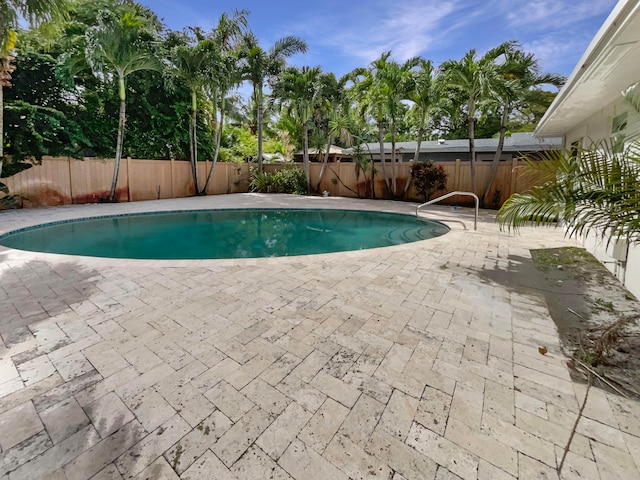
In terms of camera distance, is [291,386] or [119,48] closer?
[291,386]

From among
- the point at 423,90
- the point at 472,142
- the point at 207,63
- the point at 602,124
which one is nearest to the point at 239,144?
the point at 207,63

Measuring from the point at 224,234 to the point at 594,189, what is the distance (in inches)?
299

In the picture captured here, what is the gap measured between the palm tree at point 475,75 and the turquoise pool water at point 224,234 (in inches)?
178

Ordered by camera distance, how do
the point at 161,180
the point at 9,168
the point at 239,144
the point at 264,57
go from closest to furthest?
Answer: the point at 9,168, the point at 161,180, the point at 264,57, the point at 239,144

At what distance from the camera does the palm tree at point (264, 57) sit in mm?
14398

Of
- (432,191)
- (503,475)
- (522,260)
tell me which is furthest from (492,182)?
(503,475)

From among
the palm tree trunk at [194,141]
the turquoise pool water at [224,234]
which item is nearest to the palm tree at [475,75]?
the turquoise pool water at [224,234]

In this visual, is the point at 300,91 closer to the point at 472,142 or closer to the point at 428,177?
the point at 428,177

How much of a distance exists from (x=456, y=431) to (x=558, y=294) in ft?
9.45

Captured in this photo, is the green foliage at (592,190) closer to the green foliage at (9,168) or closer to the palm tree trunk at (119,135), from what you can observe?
the palm tree trunk at (119,135)

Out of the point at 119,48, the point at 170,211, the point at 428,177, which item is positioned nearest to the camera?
the point at 170,211

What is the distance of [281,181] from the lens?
16.4 m

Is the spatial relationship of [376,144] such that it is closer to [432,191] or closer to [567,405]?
[432,191]

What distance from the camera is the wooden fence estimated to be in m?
11.0
